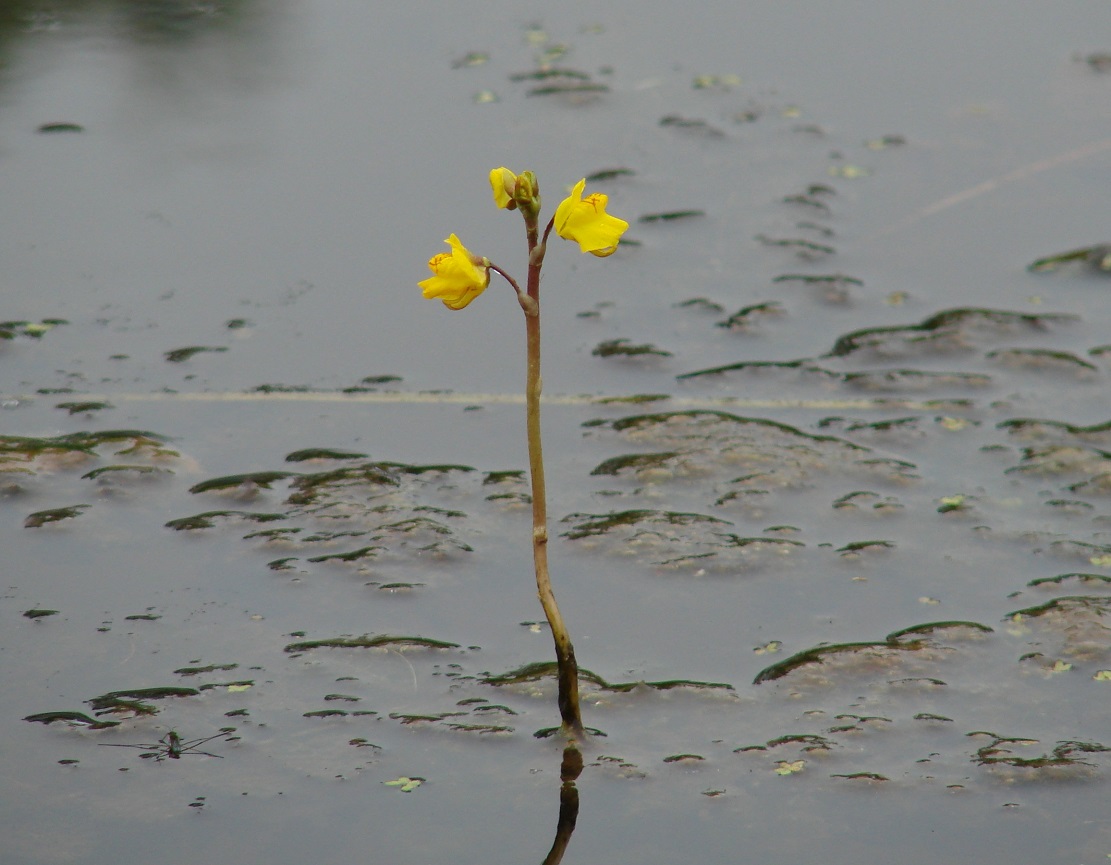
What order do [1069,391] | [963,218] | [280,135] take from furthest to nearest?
[280,135] → [963,218] → [1069,391]

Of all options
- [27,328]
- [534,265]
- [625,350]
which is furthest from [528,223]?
[27,328]

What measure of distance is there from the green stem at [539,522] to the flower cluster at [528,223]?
49mm

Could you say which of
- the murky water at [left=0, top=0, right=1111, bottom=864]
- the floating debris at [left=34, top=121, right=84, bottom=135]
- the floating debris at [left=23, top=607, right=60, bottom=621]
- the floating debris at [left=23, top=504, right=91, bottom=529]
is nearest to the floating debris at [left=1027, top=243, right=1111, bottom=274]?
the murky water at [left=0, top=0, right=1111, bottom=864]

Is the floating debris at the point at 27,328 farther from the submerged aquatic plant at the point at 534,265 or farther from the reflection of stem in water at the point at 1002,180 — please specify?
the reflection of stem in water at the point at 1002,180

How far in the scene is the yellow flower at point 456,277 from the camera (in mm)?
1912

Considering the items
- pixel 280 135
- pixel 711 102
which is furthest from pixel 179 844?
pixel 711 102

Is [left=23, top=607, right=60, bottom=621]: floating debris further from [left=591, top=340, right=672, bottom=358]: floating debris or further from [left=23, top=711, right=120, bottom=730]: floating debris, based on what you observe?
[left=591, top=340, right=672, bottom=358]: floating debris

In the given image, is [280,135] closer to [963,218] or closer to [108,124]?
[108,124]

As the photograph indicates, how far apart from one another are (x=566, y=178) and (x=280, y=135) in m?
1.06

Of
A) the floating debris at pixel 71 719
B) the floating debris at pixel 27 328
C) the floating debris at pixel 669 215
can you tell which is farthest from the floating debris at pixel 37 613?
the floating debris at pixel 669 215

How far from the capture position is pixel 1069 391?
129 inches

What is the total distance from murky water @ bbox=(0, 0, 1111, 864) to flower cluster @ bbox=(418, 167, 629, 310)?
0.76m

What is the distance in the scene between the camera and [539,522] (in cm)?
207

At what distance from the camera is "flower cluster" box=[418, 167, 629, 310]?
1.91 metres
